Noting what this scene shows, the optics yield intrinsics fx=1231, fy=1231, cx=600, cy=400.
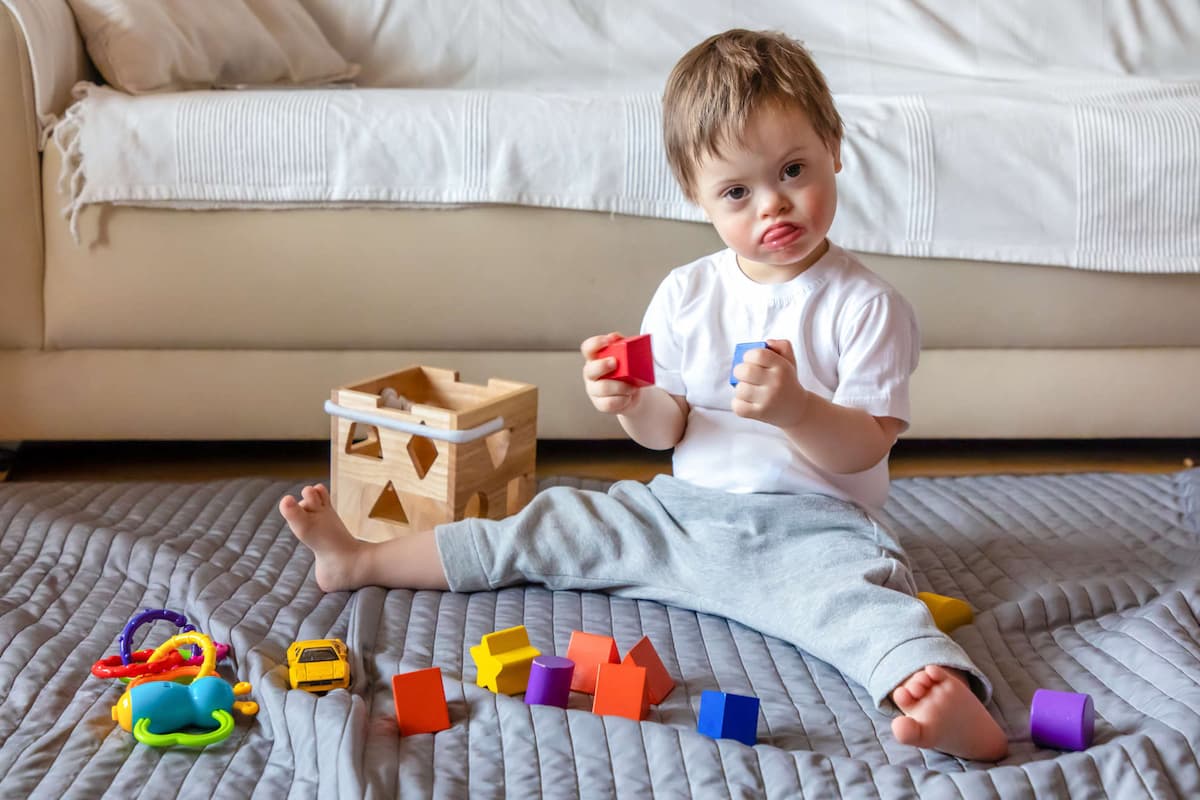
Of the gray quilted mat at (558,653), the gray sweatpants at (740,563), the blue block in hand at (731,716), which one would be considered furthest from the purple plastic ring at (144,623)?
the blue block in hand at (731,716)

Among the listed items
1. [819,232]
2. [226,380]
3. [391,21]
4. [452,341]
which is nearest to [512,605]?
[819,232]

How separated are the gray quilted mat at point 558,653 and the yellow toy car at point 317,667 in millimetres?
19

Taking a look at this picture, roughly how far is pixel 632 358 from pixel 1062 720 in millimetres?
437

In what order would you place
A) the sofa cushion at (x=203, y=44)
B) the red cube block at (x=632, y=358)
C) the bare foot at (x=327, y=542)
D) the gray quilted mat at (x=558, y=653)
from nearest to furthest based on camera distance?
1. the gray quilted mat at (x=558, y=653)
2. the red cube block at (x=632, y=358)
3. the bare foot at (x=327, y=542)
4. the sofa cushion at (x=203, y=44)

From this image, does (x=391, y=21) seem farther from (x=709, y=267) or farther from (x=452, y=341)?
(x=709, y=267)

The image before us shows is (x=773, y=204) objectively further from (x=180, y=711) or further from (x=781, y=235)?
(x=180, y=711)

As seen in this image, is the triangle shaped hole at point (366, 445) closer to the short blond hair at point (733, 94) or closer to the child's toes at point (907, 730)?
the short blond hair at point (733, 94)

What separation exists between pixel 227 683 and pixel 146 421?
2.55 feet

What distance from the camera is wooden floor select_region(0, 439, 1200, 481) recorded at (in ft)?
5.56

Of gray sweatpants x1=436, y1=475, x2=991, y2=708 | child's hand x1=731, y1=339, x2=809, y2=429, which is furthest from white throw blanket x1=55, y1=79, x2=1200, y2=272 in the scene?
child's hand x1=731, y1=339, x2=809, y2=429

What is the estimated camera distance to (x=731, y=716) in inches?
35.3

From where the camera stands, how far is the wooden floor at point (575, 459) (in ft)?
5.56

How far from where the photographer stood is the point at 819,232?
1.05 meters

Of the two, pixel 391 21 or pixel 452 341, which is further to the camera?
pixel 391 21
